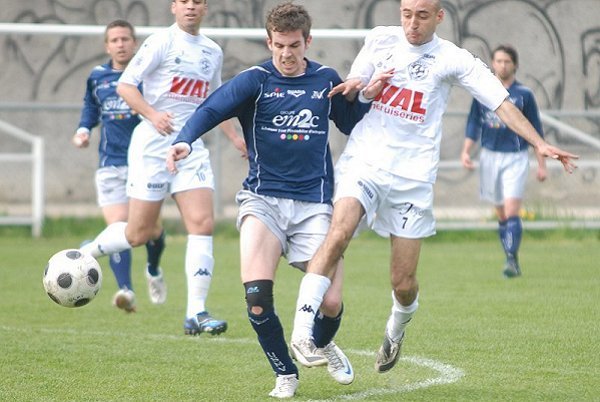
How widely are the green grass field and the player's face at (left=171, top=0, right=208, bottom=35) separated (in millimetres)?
2027

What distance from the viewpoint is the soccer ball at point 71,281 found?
7.25 m

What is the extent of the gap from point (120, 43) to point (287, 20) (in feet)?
12.9

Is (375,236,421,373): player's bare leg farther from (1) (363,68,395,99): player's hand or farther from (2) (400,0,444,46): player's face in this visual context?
(2) (400,0,444,46): player's face

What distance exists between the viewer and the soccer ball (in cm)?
725

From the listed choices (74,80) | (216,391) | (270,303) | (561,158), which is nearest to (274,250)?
(270,303)

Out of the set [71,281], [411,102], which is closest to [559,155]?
[411,102]

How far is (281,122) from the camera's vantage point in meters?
6.29

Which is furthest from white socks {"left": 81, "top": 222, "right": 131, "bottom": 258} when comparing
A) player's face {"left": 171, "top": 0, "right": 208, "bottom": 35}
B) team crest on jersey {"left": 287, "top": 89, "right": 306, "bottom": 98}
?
team crest on jersey {"left": 287, "top": 89, "right": 306, "bottom": 98}

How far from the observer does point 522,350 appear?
7.45 meters

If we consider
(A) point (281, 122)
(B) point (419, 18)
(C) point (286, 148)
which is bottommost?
(C) point (286, 148)

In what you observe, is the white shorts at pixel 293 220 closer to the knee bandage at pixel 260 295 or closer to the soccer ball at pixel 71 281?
the knee bandage at pixel 260 295

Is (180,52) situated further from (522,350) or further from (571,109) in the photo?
(571,109)

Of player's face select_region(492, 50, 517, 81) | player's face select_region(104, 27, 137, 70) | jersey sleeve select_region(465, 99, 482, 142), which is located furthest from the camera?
jersey sleeve select_region(465, 99, 482, 142)

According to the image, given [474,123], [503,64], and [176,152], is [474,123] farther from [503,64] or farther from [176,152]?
[176,152]
